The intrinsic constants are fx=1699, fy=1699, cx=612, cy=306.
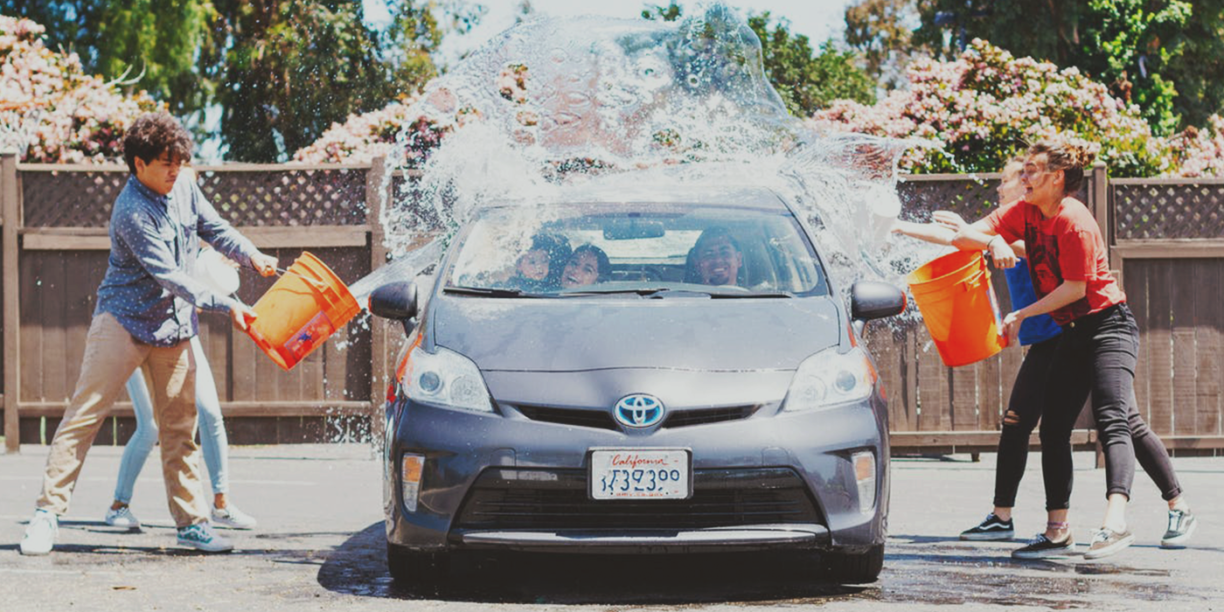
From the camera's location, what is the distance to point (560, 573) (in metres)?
6.62

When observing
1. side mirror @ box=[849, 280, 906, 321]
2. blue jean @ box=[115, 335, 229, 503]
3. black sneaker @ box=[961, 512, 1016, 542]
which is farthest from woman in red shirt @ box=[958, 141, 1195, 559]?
blue jean @ box=[115, 335, 229, 503]

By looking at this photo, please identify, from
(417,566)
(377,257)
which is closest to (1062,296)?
(417,566)

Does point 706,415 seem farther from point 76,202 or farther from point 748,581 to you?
point 76,202

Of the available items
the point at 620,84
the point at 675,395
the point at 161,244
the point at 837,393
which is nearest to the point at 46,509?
the point at 161,244

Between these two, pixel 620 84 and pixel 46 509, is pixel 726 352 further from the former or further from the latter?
pixel 620 84

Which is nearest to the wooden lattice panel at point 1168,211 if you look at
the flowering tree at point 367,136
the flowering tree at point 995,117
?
the flowering tree at point 995,117

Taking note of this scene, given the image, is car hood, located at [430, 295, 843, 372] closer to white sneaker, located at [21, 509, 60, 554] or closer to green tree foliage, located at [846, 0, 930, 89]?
white sneaker, located at [21, 509, 60, 554]

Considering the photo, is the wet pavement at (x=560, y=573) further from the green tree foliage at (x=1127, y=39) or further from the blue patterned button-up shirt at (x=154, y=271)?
the green tree foliage at (x=1127, y=39)

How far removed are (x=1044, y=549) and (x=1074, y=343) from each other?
885mm

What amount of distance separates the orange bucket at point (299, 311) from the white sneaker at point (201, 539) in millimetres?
793

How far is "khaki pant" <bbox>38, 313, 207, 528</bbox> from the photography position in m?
7.06

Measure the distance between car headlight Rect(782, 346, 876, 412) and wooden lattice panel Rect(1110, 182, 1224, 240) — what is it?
18.8 feet

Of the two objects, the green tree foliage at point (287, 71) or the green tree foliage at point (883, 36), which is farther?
the green tree foliage at point (883, 36)

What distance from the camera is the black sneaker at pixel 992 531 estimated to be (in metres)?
7.62
